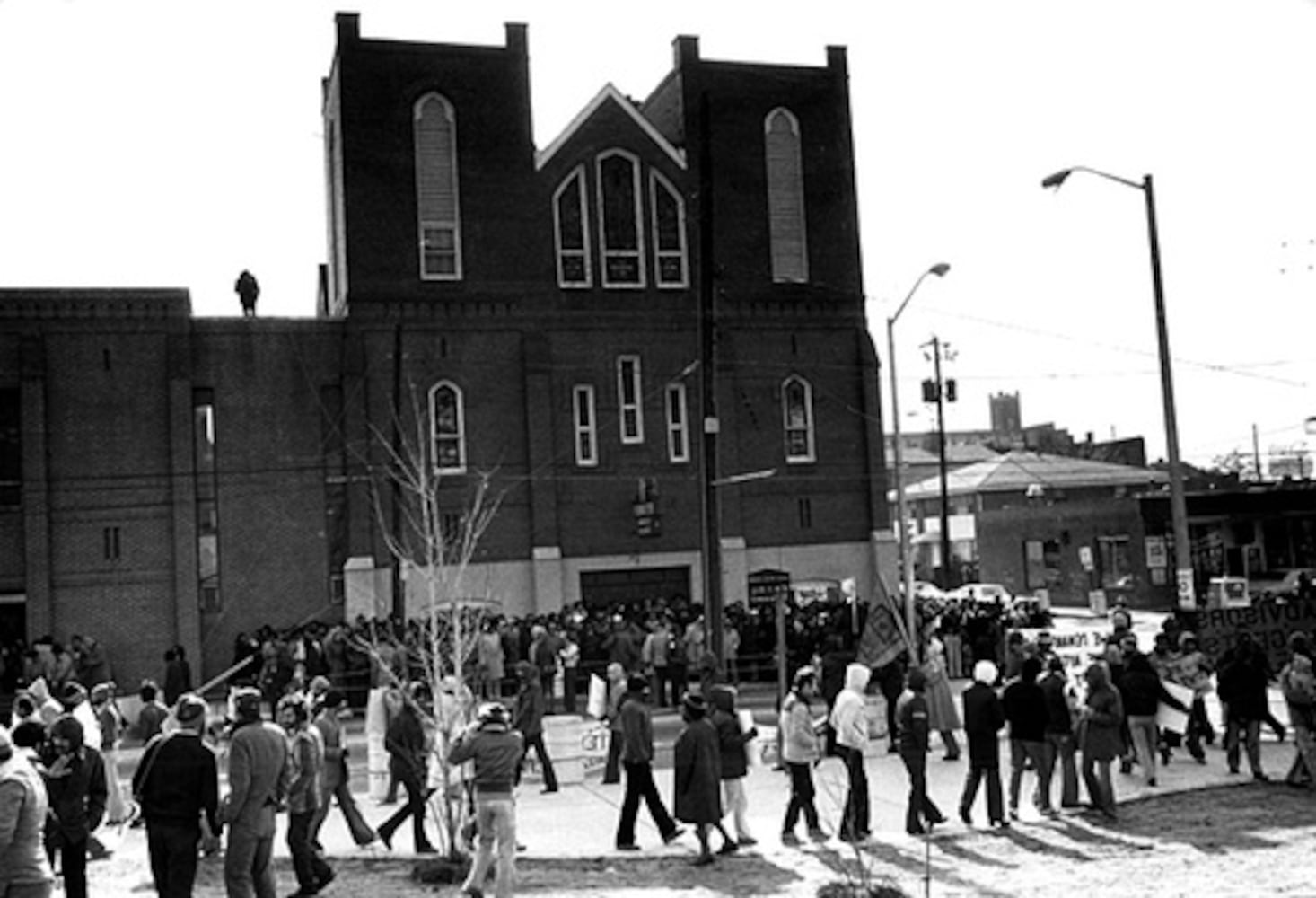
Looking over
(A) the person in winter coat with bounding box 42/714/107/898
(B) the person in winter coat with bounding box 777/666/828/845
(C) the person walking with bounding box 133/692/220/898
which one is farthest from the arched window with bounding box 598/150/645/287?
(C) the person walking with bounding box 133/692/220/898

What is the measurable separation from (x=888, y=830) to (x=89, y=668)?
1949cm

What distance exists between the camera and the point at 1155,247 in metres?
22.4

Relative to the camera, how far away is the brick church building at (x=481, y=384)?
32.8 m

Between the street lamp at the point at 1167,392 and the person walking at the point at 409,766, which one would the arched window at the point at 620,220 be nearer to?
the street lamp at the point at 1167,392

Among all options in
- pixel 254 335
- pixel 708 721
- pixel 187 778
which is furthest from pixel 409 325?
pixel 187 778

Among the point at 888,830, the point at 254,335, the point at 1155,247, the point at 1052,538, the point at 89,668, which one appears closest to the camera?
the point at 888,830

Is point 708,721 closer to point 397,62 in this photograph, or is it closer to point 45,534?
point 45,534

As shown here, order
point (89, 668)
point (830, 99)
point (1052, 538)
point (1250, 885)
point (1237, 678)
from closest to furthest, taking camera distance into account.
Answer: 1. point (1250, 885)
2. point (1237, 678)
3. point (89, 668)
4. point (830, 99)
5. point (1052, 538)

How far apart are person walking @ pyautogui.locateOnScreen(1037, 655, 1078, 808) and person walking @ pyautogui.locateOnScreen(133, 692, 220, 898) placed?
880 centimetres

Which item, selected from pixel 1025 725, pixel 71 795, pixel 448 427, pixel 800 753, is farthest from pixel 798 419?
pixel 71 795

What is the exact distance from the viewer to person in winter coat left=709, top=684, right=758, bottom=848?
46.3 ft

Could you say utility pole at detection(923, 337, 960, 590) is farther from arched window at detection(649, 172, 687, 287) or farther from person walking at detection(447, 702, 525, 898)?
person walking at detection(447, 702, 525, 898)

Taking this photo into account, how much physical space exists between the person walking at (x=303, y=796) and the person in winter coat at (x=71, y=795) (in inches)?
62.3

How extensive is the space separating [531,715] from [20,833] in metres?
9.63
